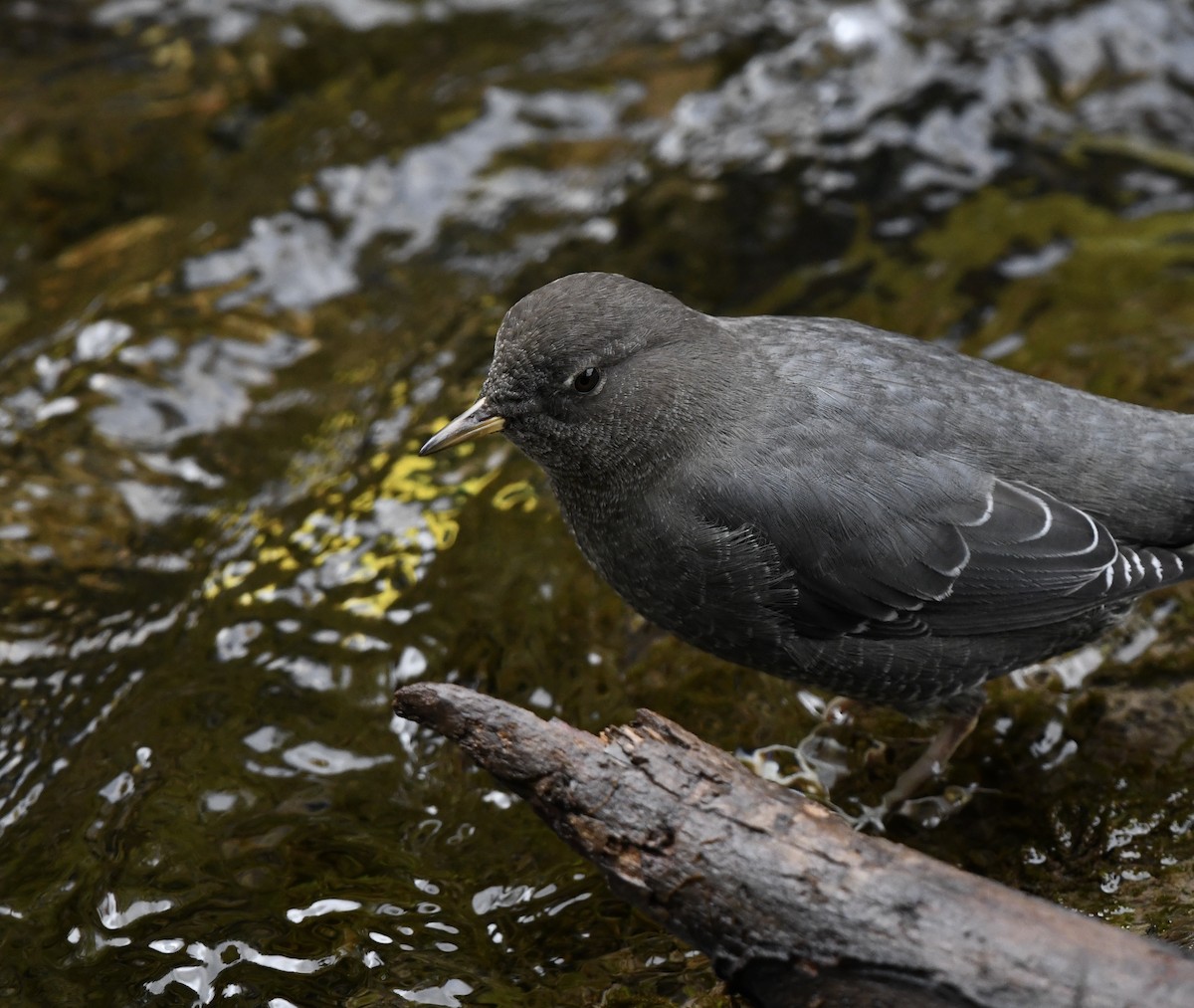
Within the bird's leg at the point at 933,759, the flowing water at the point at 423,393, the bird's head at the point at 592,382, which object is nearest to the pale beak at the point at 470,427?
the bird's head at the point at 592,382

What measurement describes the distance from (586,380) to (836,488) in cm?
73

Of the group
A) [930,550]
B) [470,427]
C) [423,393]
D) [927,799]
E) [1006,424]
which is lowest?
[927,799]

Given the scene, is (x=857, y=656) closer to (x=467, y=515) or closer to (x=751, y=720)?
(x=751, y=720)

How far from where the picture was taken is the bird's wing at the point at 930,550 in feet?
11.5

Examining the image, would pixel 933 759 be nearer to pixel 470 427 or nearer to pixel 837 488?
pixel 837 488

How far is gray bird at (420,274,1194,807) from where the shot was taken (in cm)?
352

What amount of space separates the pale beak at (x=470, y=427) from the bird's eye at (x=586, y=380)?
0.72ft

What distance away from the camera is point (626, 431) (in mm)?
3635

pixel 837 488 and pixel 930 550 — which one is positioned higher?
pixel 837 488

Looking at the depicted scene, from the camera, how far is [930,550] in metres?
3.55

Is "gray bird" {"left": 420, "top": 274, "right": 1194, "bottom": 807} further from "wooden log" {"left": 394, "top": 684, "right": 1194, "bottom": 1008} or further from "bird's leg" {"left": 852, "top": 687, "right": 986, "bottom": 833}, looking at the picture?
"wooden log" {"left": 394, "top": 684, "right": 1194, "bottom": 1008}

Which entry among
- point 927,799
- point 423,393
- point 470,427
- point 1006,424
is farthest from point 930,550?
point 423,393

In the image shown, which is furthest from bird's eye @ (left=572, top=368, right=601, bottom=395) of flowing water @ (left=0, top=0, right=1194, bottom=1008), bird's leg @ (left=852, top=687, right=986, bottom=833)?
bird's leg @ (left=852, top=687, right=986, bottom=833)

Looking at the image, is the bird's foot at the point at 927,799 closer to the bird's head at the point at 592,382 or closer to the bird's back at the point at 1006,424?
the bird's back at the point at 1006,424
